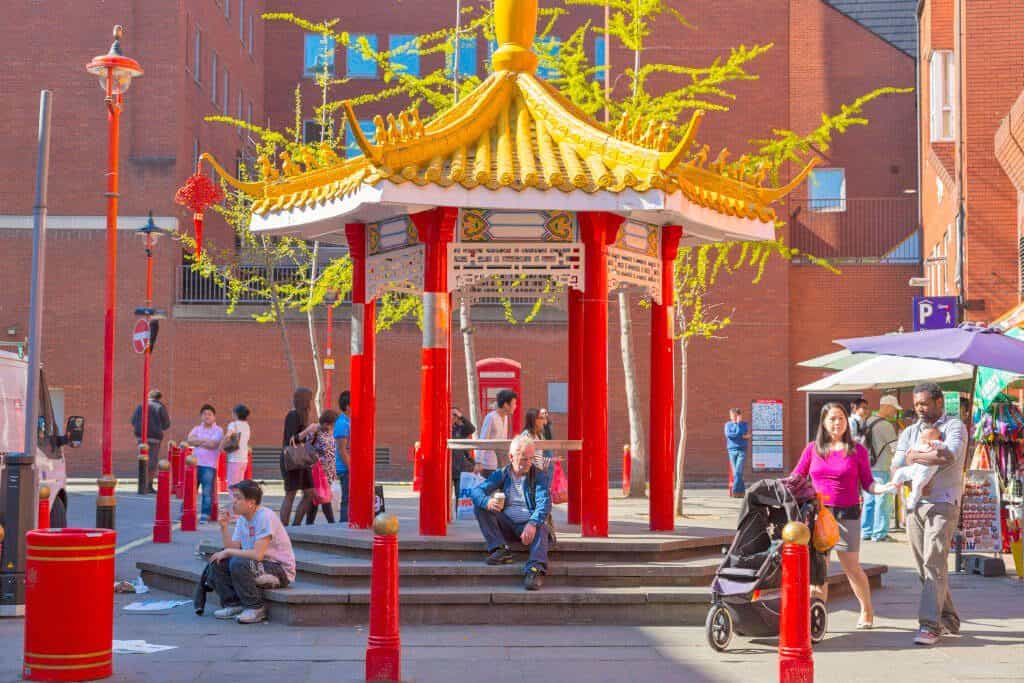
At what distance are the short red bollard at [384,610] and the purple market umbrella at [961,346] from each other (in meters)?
5.88

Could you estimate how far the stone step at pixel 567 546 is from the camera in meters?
12.9

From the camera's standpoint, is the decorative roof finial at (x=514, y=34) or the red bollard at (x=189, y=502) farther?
the red bollard at (x=189, y=502)

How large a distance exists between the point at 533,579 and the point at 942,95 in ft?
78.4

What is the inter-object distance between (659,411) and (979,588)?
3.92 meters

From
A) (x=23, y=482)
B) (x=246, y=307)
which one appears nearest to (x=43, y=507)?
(x=23, y=482)

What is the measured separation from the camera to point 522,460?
12.2 m

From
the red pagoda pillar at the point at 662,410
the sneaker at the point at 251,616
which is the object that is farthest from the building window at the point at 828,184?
the sneaker at the point at 251,616

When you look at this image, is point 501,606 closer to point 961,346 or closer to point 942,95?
point 961,346

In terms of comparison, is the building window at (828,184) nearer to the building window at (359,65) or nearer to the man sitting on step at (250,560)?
the building window at (359,65)

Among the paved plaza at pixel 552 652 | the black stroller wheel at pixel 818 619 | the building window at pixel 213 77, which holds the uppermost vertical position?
the building window at pixel 213 77

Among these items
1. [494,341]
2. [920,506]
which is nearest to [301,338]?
[494,341]

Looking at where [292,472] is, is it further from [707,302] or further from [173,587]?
[707,302]

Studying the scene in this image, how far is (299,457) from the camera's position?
1694 cm

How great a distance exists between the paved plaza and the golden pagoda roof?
4.11 metres
